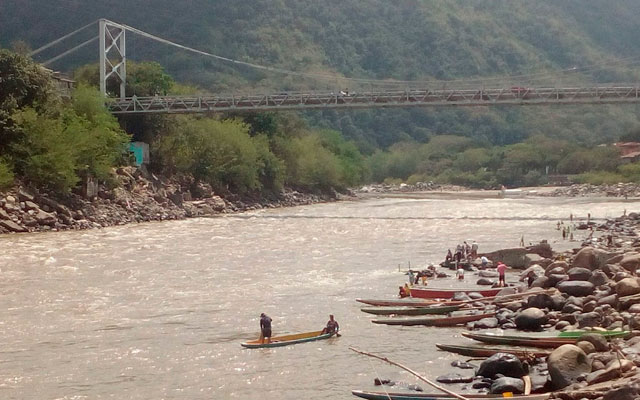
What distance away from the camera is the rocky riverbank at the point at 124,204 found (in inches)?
1758

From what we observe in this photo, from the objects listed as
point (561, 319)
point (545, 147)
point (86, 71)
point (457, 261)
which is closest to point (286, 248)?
point (457, 261)

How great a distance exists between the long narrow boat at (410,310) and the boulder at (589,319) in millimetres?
3256

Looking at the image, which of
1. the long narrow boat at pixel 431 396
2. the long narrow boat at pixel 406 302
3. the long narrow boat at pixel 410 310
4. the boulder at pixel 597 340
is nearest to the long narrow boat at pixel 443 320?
the long narrow boat at pixel 410 310

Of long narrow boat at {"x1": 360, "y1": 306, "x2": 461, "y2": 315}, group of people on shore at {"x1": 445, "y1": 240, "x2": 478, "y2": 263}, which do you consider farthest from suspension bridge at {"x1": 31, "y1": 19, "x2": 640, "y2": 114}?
long narrow boat at {"x1": 360, "y1": 306, "x2": 461, "y2": 315}

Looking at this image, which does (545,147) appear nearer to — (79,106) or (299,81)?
(299,81)

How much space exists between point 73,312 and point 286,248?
16.1 meters

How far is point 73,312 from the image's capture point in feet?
74.9

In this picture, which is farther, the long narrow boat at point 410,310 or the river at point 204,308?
the long narrow boat at point 410,310

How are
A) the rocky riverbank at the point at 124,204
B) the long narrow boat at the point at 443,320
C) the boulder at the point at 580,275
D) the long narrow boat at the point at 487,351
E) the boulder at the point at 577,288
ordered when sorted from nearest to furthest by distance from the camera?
1. the long narrow boat at the point at 487,351
2. the long narrow boat at the point at 443,320
3. the boulder at the point at 577,288
4. the boulder at the point at 580,275
5. the rocky riverbank at the point at 124,204

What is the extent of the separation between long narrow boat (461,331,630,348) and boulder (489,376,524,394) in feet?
7.85

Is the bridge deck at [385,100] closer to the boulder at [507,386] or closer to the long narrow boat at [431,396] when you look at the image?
the boulder at [507,386]

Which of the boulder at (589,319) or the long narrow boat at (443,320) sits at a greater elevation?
the boulder at (589,319)

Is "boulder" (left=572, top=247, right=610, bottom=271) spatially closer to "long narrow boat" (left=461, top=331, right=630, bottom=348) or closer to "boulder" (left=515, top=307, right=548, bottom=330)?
"boulder" (left=515, top=307, right=548, bottom=330)

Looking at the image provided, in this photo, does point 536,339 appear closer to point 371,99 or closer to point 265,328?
point 265,328
